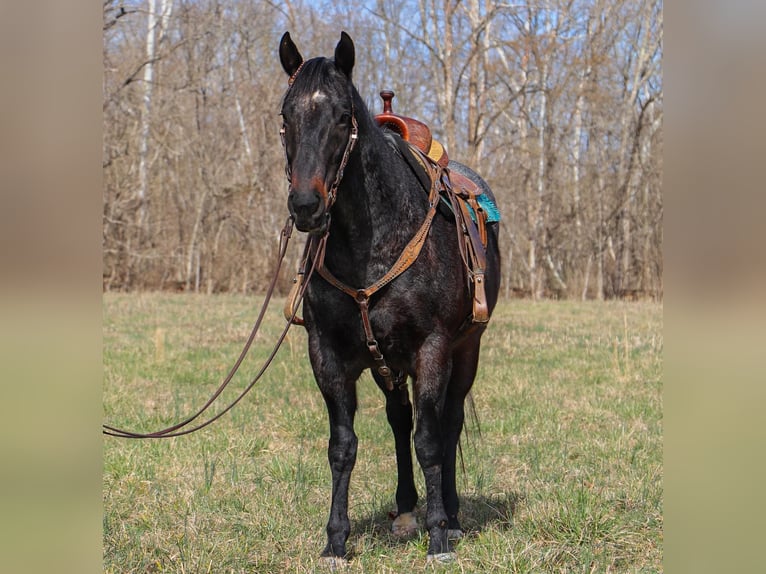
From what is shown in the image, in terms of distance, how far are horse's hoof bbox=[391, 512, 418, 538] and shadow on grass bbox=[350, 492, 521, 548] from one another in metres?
0.03

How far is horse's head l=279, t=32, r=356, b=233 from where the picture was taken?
3.12m

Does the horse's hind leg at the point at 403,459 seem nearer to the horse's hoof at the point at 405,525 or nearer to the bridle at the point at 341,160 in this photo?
the horse's hoof at the point at 405,525

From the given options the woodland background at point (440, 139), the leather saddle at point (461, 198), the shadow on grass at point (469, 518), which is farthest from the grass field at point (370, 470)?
the woodland background at point (440, 139)

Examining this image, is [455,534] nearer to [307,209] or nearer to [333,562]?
[333,562]

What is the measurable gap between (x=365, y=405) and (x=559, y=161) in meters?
16.2

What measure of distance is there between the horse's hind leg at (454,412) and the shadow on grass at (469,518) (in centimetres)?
17

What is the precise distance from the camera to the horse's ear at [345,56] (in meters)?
3.37

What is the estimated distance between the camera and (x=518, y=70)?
23047 millimetres

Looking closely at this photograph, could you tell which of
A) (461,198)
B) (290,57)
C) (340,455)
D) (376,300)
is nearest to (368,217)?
(376,300)

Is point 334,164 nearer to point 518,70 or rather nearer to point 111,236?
point 111,236

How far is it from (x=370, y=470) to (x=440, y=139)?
684 inches

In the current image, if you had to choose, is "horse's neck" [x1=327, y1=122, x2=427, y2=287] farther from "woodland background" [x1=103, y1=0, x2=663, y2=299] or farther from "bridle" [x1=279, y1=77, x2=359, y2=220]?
"woodland background" [x1=103, y1=0, x2=663, y2=299]

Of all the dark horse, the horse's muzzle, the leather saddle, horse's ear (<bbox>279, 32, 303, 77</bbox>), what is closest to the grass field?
the dark horse
